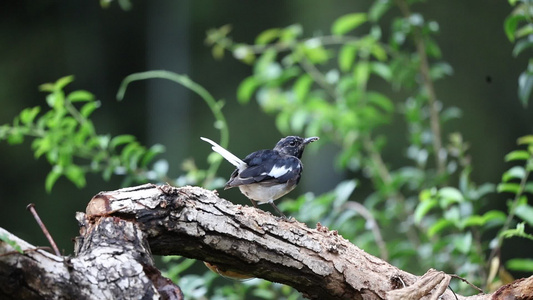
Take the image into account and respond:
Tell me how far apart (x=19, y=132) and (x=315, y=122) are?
5.17ft

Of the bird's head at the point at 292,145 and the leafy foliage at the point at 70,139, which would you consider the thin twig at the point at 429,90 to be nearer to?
the bird's head at the point at 292,145

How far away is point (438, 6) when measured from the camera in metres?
5.05

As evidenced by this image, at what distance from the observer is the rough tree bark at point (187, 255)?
128cm

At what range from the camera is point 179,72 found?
536 cm

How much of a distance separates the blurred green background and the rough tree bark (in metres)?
3.17

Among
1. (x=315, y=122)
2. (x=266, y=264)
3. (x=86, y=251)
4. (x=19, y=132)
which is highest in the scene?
(x=315, y=122)

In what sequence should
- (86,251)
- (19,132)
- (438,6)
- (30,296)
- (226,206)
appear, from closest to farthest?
(30,296) → (86,251) → (226,206) → (19,132) → (438,6)

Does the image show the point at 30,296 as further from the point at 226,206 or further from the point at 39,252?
the point at 226,206

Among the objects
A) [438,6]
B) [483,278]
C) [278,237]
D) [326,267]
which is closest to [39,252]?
[278,237]

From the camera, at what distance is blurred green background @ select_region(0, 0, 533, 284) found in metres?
4.95

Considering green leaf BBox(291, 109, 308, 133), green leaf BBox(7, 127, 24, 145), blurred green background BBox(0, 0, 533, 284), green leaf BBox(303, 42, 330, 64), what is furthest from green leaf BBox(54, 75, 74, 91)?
blurred green background BBox(0, 0, 533, 284)

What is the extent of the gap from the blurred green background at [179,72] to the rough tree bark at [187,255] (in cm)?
317

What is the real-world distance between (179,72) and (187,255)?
3.90 metres

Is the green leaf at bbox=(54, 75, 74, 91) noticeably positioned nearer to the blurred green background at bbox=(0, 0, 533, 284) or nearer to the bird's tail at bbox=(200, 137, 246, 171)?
the bird's tail at bbox=(200, 137, 246, 171)
